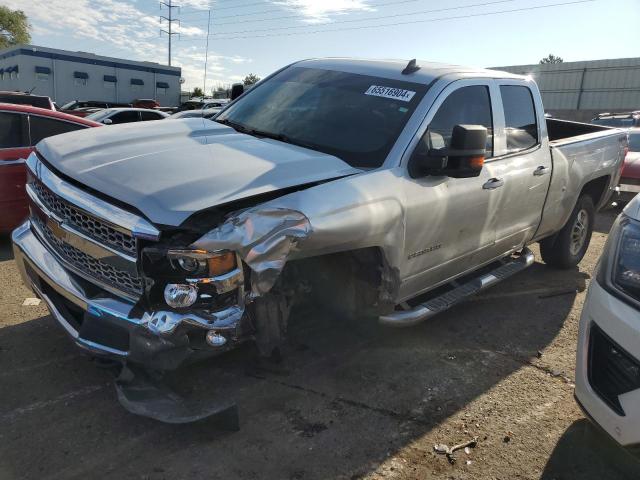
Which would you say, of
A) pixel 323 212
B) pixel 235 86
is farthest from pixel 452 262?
pixel 235 86

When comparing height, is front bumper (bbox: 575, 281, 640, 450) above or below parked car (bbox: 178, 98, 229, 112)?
above

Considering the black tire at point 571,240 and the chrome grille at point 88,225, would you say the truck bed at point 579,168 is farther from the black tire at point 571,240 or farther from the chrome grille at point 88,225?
the chrome grille at point 88,225

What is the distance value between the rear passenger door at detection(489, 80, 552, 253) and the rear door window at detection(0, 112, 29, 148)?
4926 mm

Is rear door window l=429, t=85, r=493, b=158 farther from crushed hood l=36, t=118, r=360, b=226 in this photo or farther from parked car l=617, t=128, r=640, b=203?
parked car l=617, t=128, r=640, b=203

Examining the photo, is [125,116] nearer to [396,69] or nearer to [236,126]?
[236,126]

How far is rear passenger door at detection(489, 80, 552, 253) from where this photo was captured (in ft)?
13.7

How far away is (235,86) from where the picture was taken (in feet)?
17.9

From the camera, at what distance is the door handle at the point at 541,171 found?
4.48 metres

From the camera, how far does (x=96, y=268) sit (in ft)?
9.09

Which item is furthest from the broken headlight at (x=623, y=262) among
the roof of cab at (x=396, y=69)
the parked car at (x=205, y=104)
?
the parked car at (x=205, y=104)

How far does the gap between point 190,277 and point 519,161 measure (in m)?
2.99

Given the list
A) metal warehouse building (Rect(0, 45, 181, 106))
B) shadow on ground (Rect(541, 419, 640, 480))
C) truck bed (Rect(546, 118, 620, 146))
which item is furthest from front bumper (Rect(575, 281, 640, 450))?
metal warehouse building (Rect(0, 45, 181, 106))

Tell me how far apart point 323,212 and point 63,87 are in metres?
46.4

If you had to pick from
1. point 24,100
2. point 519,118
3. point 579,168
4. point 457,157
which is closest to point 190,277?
point 457,157
